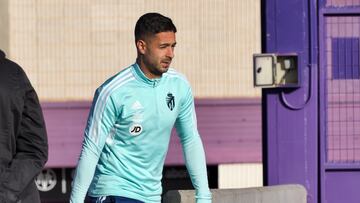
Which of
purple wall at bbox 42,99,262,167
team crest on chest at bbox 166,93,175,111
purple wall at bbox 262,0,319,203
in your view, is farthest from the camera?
purple wall at bbox 42,99,262,167

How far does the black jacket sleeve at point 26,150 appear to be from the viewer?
3947mm

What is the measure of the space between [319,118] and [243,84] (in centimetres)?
730

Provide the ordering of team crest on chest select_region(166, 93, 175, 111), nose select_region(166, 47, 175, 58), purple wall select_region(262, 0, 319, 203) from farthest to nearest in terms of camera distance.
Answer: purple wall select_region(262, 0, 319, 203)
team crest on chest select_region(166, 93, 175, 111)
nose select_region(166, 47, 175, 58)

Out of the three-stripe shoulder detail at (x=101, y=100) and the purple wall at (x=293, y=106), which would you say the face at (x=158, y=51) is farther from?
the purple wall at (x=293, y=106)

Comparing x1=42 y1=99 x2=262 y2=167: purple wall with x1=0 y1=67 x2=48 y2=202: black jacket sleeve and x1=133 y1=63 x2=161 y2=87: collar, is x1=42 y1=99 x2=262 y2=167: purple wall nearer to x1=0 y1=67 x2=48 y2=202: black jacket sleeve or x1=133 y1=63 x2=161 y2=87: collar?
x1=133 y1=63 x2=161 y2=87: collar

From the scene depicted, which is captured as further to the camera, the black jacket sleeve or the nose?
the nose

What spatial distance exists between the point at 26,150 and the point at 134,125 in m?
1.62

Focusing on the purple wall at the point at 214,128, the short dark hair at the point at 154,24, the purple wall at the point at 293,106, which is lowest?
the purple wall at the point at 214,128

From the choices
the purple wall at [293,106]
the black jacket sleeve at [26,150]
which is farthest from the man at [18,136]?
the purple wall at [293,106]

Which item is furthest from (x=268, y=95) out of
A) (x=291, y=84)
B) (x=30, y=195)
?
(x=30, y=195)

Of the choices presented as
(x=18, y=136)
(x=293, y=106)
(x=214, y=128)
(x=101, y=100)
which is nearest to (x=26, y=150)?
(x=18, y=136)

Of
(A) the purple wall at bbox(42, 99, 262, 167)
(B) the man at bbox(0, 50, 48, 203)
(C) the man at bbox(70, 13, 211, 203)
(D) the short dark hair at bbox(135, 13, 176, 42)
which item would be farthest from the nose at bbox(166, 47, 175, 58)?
(A) the purple wall at bbox(42, 99, 262, 167)

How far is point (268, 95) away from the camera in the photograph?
25.5 ft

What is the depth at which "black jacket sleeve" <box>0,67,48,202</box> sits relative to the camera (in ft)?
13.0
